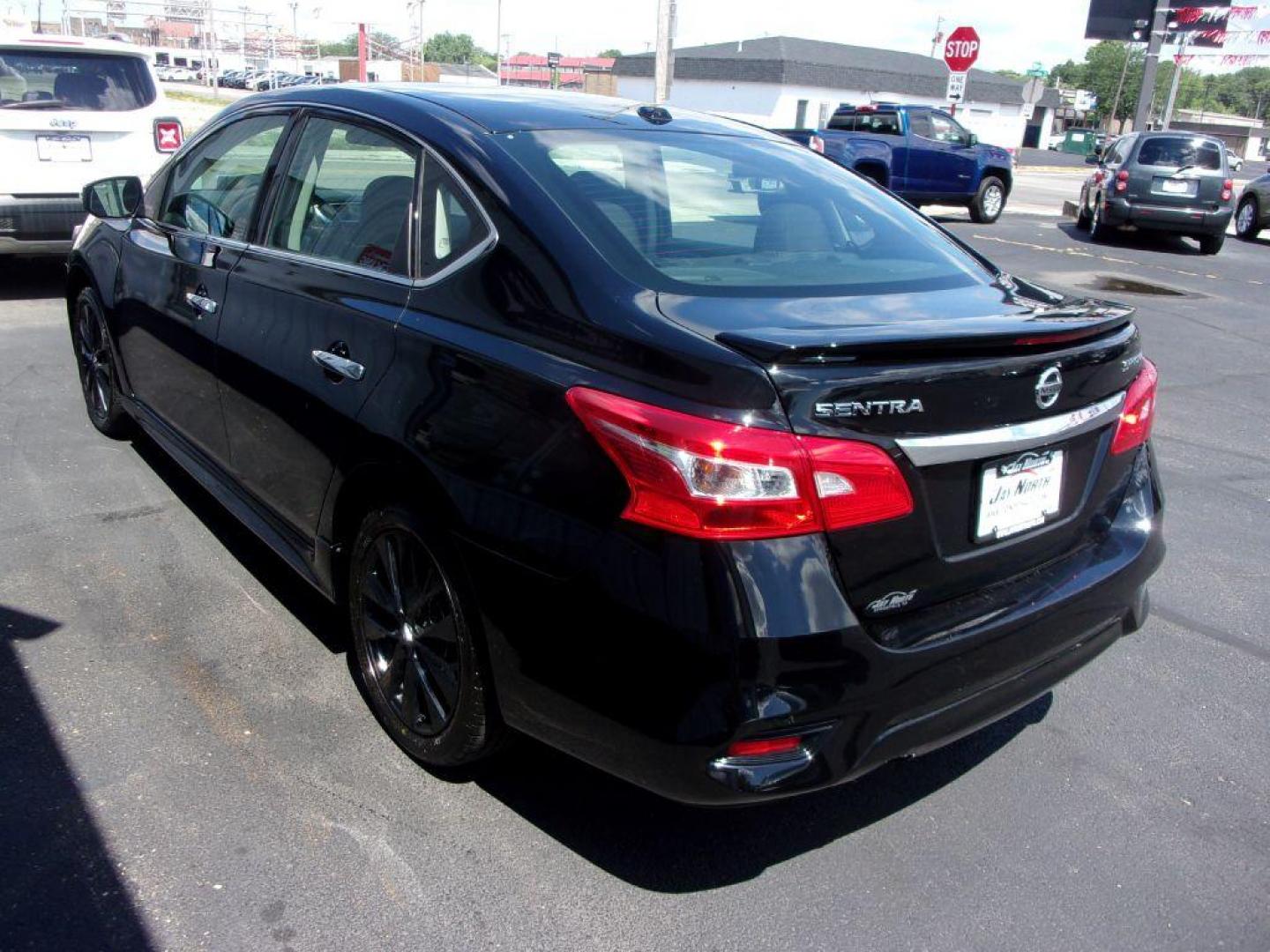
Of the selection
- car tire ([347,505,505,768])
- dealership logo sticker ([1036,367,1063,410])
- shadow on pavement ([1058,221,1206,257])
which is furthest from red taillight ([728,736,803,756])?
shadow on pavement ([1058,221,1206,257])

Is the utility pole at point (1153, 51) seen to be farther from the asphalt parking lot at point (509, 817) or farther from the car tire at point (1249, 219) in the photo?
the asphalt parking lot at point (509, 817)

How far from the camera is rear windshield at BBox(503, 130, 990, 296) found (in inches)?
108

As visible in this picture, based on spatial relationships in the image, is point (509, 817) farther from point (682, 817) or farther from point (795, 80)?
point (795, 80)

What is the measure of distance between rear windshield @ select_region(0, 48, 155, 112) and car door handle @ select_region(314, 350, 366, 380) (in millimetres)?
6681

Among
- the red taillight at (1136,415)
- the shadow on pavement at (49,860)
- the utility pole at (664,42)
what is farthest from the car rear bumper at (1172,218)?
the shadow on pavement at (49,860)

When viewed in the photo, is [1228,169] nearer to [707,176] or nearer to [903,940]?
[707,176]

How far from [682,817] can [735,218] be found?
5.58ft

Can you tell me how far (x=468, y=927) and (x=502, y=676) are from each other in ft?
1.83

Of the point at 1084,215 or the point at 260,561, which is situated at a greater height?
the point at 1084,215

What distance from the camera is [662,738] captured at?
2254mm

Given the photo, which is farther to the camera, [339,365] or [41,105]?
[41,105]

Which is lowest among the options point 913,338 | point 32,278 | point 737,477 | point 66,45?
point 32,278

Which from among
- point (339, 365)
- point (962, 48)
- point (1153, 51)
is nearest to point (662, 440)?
point (339, 365)

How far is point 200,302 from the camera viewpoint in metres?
3.90
